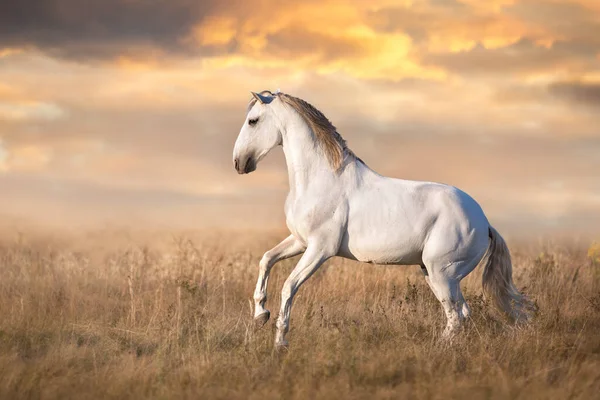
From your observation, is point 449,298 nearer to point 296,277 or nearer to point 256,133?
point 296,277

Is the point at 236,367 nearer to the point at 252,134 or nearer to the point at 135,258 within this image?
the point at 252,134

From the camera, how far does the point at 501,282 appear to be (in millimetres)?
8781

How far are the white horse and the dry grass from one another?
708mm

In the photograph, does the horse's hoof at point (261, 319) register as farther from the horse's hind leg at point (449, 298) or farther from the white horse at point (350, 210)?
the horse's hind leg at point (449, 298)

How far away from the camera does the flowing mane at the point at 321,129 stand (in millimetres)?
8234

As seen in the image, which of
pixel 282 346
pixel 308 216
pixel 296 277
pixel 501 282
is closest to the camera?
pixel 282 346

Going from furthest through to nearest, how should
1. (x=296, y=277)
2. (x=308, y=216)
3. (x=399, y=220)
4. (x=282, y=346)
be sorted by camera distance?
(x=399, y=220) < (x=308, y=216) < (x=296, y=277) < (x=282, y=346)

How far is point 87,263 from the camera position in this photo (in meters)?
13.9

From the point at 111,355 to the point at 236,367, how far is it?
5.66 feet

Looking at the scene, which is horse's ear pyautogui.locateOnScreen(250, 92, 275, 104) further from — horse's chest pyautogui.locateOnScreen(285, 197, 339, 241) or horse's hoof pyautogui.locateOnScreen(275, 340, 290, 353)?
horse's hoof pyautogui.locateOnScreen(275, 340, 290, 353)

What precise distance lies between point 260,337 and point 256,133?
7.25 feet

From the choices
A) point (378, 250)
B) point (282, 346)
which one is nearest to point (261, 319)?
point (282, 346)

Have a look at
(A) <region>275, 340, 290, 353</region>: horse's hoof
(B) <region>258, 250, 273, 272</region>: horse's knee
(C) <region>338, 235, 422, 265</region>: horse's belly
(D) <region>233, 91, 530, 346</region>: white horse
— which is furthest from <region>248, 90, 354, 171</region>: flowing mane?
(A) <region>275, 340, 290, 353</region>: horse's hoof

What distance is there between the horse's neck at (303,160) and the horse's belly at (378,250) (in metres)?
0.74
